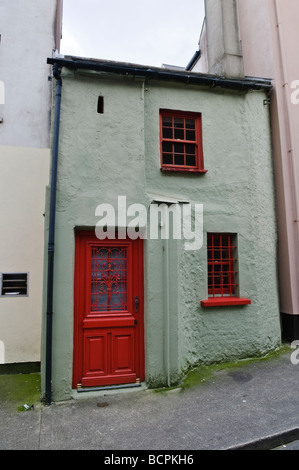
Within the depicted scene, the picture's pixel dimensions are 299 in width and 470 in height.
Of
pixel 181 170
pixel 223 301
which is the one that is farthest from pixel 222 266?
pixel 181 170

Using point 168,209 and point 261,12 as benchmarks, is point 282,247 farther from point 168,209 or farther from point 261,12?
point 261,12

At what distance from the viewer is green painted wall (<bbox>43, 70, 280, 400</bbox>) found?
17.9ft

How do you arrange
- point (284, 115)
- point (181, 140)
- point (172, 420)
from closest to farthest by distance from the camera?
point (172, 420) → point (181, 140) → point (284, 115)

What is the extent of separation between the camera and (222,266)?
6.83 meters

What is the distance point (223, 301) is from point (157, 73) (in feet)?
16.4

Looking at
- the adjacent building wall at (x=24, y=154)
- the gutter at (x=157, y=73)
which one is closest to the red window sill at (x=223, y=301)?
the adjacent building wall at (x=24, y=154)

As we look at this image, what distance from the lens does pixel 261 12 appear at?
8.17m

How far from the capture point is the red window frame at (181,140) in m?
6.74

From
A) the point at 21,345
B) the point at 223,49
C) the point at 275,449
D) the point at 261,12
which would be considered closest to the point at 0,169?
the point at 21,345

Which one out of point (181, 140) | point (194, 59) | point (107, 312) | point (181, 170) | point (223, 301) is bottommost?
point (107, 312)

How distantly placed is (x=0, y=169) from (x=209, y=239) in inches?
191

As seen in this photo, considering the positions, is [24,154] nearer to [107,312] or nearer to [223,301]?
[107,312]

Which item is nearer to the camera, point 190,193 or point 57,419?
point 57,419

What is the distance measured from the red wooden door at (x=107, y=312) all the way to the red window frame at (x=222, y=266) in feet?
5.90
